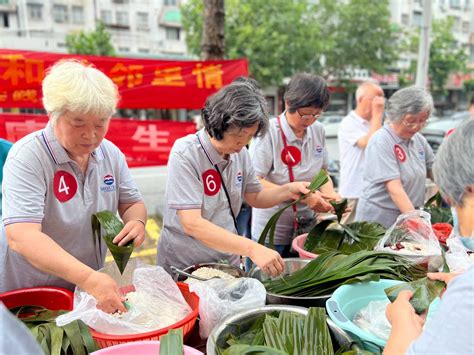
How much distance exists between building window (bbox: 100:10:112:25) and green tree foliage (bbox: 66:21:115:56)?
8.89 metres

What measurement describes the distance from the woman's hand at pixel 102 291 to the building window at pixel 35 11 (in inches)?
1136

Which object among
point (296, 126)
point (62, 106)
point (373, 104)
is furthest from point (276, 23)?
point (62, 106)

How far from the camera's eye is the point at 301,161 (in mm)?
2484

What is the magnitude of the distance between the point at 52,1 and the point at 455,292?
29.8 meters

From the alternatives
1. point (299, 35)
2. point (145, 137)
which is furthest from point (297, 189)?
point (299, 35)

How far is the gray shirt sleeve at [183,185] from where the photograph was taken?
1.72 m

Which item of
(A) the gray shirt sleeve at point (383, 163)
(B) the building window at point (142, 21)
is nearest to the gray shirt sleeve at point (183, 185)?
(A) the gray shirt sleeve at point (383, 163)

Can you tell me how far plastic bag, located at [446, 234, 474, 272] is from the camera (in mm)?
1613

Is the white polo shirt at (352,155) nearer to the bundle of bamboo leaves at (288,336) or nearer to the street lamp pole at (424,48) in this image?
the bundle of bamboo leaves at (288,336)

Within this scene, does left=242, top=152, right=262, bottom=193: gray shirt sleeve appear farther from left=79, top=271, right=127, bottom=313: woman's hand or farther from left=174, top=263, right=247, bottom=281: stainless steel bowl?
left=79, top=271, right=127, bottom=313: woman's hand

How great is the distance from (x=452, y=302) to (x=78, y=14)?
3011 centimetres

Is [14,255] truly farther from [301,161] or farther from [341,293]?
[301,161]

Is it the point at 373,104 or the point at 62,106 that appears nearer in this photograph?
the point at 62,106

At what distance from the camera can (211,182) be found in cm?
183
